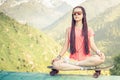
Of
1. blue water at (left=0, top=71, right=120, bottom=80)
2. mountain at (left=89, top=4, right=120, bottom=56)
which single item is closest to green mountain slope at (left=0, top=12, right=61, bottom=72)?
blue water at (left=0, top=71, right=120, bottom=80)

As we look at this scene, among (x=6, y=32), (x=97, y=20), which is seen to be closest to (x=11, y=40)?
(x=6, y=32)

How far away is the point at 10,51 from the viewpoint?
122 feet

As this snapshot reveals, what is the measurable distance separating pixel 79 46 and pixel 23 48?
34.9m

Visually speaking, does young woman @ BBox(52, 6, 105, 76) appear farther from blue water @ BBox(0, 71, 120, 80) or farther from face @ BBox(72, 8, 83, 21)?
blue water @ BBox(0, 71, 120, 80)

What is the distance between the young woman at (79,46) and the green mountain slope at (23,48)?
26.3m

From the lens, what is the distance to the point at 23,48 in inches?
1619

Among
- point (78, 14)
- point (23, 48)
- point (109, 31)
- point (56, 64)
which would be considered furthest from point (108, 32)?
point (56, 64)

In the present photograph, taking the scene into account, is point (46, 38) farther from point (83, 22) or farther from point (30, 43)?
point (83, 22)

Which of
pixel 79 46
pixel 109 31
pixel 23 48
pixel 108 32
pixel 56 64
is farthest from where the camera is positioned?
pixel 108 32

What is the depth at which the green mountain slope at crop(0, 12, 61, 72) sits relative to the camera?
35625 mm

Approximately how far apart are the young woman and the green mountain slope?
26.3 meters

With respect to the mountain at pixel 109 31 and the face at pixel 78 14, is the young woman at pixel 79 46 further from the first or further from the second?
the mountain at pixel 109 31

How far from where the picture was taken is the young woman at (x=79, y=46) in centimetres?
636

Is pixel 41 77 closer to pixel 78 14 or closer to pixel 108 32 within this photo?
pixel 78 14
